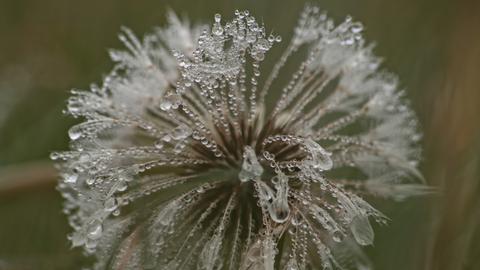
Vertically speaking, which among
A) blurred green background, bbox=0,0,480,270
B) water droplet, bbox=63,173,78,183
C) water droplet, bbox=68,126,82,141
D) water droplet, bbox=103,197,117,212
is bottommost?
water droplet, bbox=103,197,117,212

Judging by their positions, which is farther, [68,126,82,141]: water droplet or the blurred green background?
the blurred green background

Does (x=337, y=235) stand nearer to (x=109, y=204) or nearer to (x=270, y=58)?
(x=109, y=204)

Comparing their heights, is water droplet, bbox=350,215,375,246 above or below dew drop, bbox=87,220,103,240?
above

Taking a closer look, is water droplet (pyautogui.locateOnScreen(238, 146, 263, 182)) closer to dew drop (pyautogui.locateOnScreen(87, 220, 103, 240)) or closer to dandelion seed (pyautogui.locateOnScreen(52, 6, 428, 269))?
dandelion seed (pyautogui.locateOnScreen(52, 6, 428, 269))


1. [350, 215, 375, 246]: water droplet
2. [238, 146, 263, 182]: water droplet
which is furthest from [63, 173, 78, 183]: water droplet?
[350, 215, 375, 246]: water droplet

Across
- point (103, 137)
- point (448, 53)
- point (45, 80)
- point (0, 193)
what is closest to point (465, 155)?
point (448, 53)

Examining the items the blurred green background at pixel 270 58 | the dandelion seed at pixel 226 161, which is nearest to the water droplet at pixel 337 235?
the dandelion seed at pixel 226 161

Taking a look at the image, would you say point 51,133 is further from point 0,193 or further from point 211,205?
point 211,205
